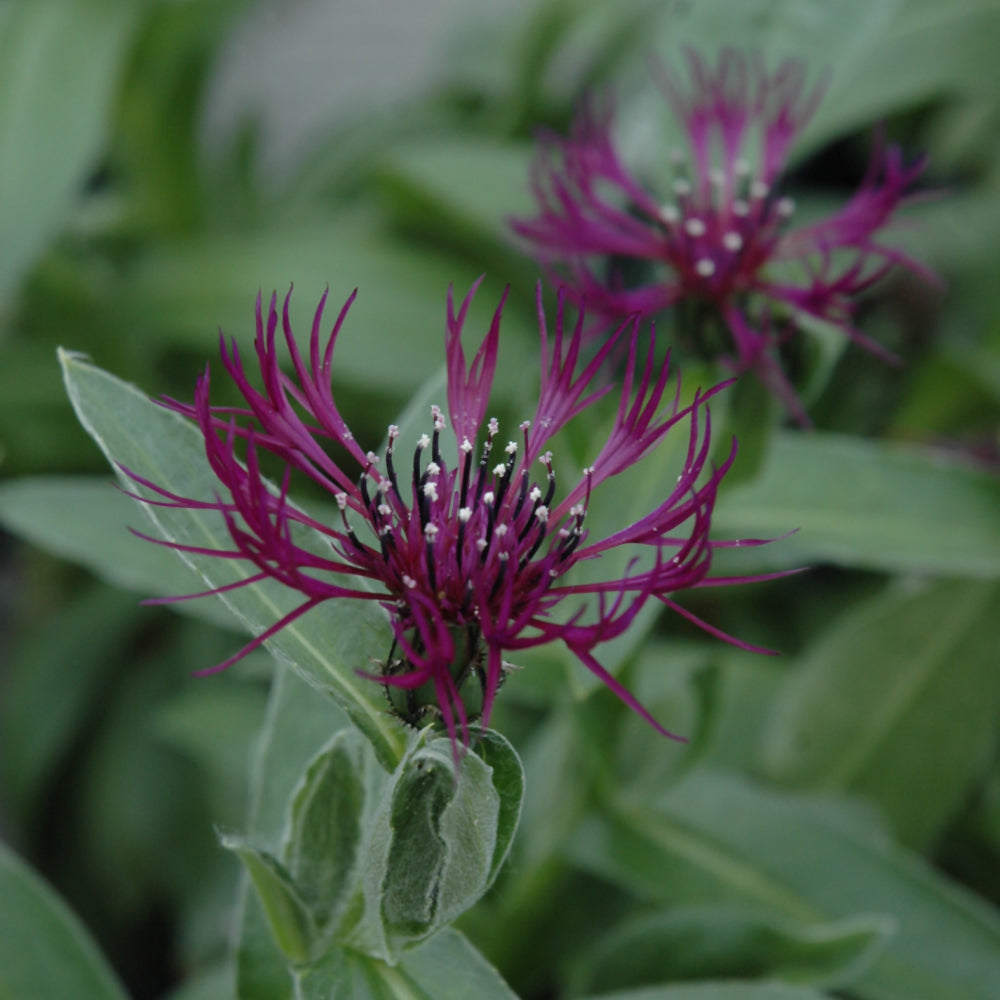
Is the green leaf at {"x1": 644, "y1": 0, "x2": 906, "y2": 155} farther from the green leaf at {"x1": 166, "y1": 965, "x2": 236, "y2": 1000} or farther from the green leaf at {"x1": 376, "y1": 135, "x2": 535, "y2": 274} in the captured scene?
the green leaf at {"x1": 166, "y1": 965, "x2": 236, "y2": 1000}

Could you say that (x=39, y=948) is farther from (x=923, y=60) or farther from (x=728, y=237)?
(x=923, y=60)

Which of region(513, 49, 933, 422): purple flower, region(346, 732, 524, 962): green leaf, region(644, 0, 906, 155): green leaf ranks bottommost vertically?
region(346, 732, 524, 962): green leaf

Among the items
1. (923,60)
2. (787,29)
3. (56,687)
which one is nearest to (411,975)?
(787,29)

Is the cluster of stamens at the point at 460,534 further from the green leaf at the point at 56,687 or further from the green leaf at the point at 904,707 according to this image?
the green leaf at the point at 56,687

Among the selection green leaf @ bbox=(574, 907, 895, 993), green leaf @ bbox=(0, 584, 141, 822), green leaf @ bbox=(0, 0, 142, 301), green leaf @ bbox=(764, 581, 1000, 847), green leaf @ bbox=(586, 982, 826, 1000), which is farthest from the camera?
green leaf @ bbox=(0, 584, 141, 822)

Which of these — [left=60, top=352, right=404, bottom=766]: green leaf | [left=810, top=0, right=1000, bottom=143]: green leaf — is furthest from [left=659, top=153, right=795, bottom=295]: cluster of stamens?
[left=810, top=0, right=1000, bottom=143]: green leaf

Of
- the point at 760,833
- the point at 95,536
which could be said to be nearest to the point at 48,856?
the point at 95,536
